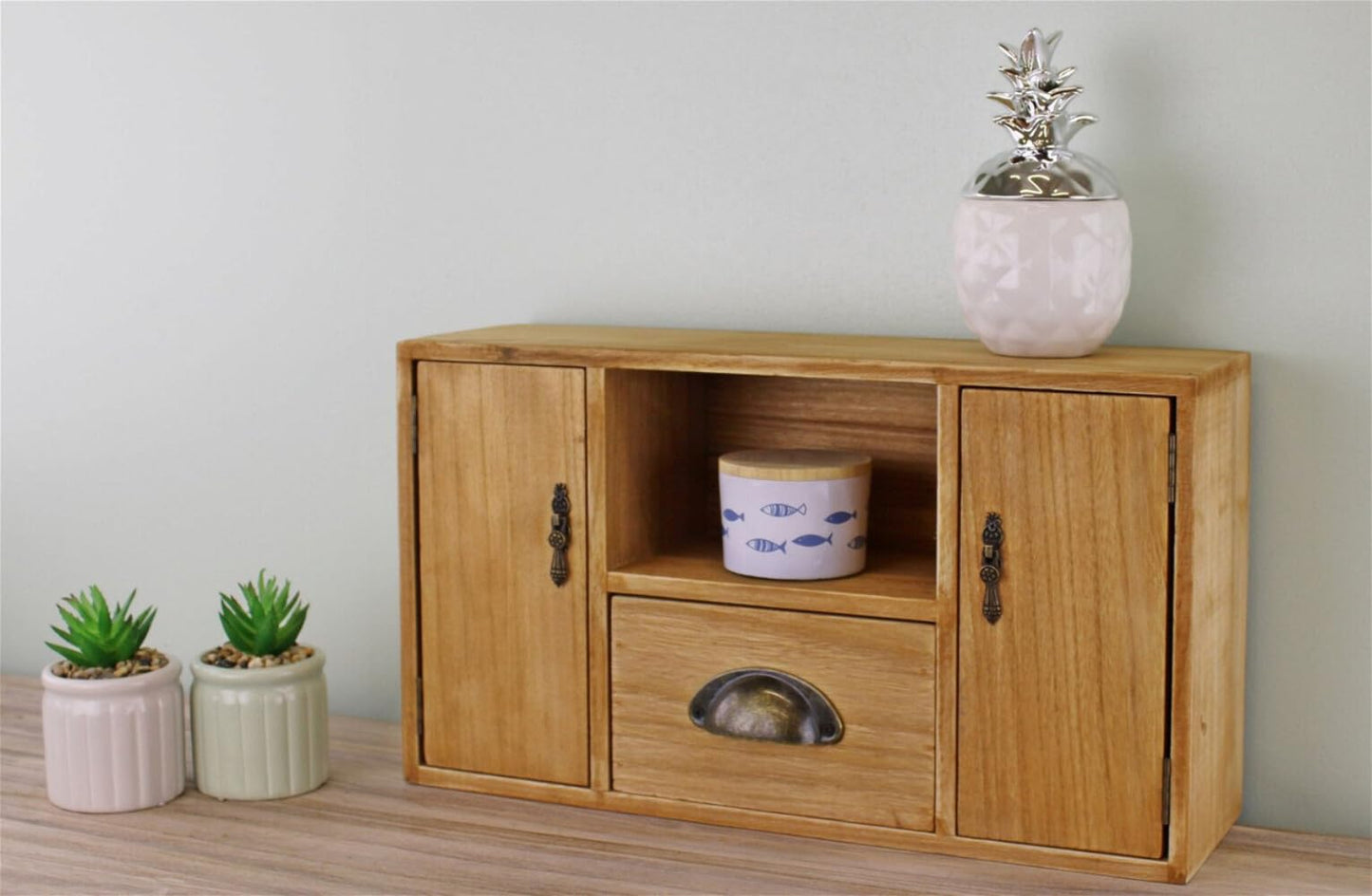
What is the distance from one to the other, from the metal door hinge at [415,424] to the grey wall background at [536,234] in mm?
218

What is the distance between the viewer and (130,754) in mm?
1399

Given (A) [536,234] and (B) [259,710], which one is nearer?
(B) [259,710]

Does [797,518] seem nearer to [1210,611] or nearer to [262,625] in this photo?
[1210,611]

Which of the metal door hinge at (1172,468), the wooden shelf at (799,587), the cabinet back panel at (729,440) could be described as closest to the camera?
the metal door hinge at (1172,468)

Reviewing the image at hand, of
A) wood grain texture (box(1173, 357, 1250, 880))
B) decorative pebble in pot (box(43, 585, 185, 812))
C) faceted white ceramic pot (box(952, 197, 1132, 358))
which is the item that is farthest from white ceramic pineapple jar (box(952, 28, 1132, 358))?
decorative pebble in pot (box(43, 585, 185, 812))

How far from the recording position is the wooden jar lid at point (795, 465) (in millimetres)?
1312

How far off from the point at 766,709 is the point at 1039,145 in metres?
0.48

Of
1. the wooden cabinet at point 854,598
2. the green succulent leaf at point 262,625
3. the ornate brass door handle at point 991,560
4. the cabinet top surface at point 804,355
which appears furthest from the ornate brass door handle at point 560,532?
the ornate brass door handle at point 991,560

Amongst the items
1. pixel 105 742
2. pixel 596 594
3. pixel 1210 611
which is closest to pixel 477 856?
pixel 596 594

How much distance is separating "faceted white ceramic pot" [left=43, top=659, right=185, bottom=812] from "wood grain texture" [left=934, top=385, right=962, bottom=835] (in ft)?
2.13

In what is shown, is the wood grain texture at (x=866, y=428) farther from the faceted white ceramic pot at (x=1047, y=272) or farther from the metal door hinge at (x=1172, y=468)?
the metal door hinge at (x=1172, y=468)

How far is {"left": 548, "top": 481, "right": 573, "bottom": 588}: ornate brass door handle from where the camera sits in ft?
4.44

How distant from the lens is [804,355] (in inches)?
50.6

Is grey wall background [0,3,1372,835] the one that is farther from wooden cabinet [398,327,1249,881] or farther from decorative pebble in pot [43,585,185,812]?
decorative pebble in pot [43,585,185,812]
